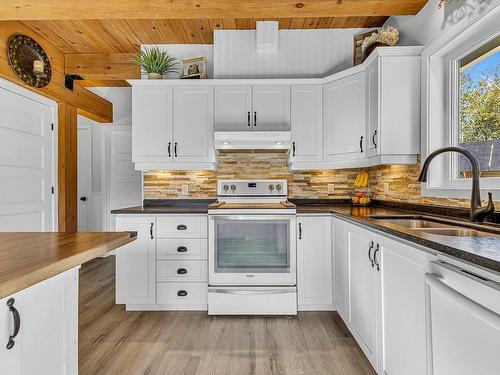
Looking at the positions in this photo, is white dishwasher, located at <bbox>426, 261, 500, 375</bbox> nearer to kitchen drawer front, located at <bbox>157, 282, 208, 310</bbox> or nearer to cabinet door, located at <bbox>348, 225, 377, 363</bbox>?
cabinet door, located at <bbox>348, 225, 377, 363</bbox>

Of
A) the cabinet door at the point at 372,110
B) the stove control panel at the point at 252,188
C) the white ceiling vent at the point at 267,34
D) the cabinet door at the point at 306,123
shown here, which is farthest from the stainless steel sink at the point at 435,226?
the white ceiling vent at the point at 267,34

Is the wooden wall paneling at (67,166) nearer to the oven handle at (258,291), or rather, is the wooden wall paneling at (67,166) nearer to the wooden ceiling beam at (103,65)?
the wooden ceiling beam at (103,65)

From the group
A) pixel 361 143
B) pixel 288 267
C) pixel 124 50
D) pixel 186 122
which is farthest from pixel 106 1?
pixel 288 267

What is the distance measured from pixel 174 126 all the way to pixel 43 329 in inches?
87.7

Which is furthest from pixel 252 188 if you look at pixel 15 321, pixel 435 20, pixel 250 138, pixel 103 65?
pixel 103 65

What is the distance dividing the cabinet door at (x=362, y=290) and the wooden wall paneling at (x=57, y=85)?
3459 mm

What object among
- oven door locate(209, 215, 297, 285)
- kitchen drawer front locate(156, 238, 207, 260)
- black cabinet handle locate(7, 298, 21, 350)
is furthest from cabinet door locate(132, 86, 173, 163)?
black cabinet handle locate(7, 298, 21, 350)

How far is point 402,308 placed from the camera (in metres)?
1.34

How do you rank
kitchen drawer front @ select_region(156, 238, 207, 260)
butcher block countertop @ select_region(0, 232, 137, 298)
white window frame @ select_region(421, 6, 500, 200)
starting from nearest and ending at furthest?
1. butcher block countertop @ select_region(0, 232, 137, 298)
2. white window frame @ select_region(421, 6, 500, 200)
3. kitchen drawer front @ select_region(156, 238, 207, 260)

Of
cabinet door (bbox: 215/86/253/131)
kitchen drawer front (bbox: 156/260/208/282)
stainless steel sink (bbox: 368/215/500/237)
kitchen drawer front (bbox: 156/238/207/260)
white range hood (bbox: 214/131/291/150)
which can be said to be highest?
cabinet door (bbox: 215/86/253/131)

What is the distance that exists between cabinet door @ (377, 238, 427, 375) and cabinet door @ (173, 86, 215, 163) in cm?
191

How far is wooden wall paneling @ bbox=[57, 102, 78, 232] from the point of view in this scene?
3.65 metres

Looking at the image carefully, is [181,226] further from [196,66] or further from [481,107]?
[481,107]

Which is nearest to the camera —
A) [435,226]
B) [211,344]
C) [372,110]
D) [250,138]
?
[435,226]
